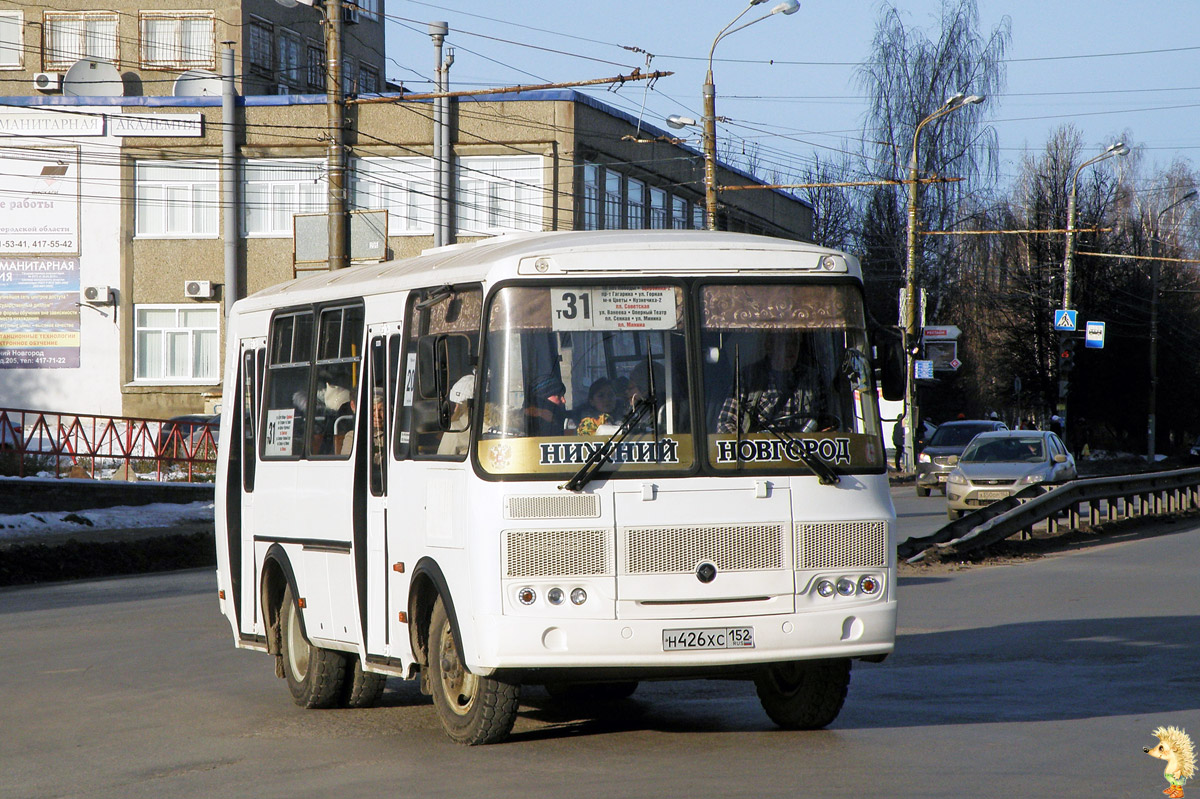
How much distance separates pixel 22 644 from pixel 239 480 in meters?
3.64

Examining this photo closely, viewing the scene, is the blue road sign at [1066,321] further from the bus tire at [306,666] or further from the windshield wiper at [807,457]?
the windshield wiper at [807,457]

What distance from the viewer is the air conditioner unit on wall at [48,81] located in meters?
45.0

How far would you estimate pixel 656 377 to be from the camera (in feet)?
26.4

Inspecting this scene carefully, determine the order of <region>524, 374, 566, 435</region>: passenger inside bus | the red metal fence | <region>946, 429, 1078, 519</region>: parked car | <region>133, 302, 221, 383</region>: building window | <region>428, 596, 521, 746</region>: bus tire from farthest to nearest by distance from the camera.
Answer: <region>133, 302, 221, 383</region>: building window < the red metal fence < <region>946, 429, 1078, 519</region>: parked car < <region>428, 596, 521, 746</region>: bus tire < <region>524, 374, 566, 435</region>: passenger inside bus

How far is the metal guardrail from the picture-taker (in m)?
19.6

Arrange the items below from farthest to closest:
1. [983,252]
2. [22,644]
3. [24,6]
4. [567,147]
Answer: [983,252] → [24,6] → [567,147] → [22,644]

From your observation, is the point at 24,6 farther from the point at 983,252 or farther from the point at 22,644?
the point at 983,252

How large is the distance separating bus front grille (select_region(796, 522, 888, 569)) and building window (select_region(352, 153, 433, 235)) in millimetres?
35191

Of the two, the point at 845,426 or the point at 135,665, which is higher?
the point at 845,426

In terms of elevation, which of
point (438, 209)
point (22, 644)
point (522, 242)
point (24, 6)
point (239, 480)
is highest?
point (24, 6)

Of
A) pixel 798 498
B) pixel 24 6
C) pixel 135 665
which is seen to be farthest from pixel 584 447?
pixel 24 6

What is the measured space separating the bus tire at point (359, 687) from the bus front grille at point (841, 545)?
314 centimetres

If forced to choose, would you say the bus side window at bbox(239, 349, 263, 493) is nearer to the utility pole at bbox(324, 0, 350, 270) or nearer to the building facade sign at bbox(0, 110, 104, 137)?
the utility pole at bbox(324, 0, 350, 270)

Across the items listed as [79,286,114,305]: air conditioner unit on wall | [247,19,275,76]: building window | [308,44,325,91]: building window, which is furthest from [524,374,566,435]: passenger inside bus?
[308,44,325,91]: building window
